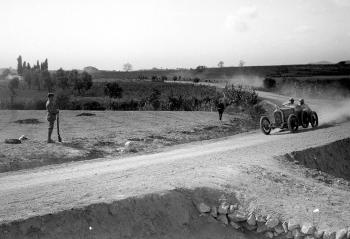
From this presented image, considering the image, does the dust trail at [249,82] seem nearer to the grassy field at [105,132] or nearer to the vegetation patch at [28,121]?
the grassy field at [105,132]

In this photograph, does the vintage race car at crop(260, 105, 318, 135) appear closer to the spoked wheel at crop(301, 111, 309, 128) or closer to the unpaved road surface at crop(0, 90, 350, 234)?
the spoked wheel at crop(301, 111, 309, 128)

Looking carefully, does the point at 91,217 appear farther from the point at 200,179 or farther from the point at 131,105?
the point at 131,105

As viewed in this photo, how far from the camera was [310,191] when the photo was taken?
11.4m

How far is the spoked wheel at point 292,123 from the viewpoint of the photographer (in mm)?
21547

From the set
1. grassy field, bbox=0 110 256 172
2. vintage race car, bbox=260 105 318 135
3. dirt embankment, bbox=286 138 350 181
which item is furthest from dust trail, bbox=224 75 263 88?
dirt embankment, bbox=286 138 350 181

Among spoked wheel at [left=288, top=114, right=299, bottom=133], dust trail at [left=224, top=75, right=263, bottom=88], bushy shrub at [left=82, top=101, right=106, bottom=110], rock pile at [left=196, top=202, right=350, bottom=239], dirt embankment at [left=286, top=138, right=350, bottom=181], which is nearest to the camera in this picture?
rock pile at [left=196, top=202, right=350, bottom=239]

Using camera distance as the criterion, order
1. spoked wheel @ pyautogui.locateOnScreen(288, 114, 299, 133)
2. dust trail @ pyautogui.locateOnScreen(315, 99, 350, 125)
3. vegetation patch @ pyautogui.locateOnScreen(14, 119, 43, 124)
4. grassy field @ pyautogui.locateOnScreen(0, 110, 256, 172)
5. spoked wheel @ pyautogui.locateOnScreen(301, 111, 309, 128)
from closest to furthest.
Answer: grassy field @ pyautogui.locateOnScreen(0, 110, 256, 172) < spoked wheel @ pyautogui.locateOnScreen(288, 114, 299, 133) < spoked wheel @ pyautogui.locateOnScreen(301, 111, 309, 128) < vegetation patch @ pyautogui.locateOnScreen(14, 119, 43, 124) < dust trail @ pyautogui.locateOnScreen(315, 99, 350, 125)

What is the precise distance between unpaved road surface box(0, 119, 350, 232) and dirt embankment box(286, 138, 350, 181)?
4.67ft

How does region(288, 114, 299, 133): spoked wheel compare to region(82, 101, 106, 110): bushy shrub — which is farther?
region(82, 101, 106, 110): bushy shrub

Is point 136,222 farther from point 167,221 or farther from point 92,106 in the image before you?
point 92,106

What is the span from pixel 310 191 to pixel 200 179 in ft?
9.71

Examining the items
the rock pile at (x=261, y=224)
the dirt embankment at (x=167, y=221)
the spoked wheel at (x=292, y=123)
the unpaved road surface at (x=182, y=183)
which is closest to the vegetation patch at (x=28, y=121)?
the unpaved road surface at (x=182, y=183)

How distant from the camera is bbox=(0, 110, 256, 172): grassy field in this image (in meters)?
15.8

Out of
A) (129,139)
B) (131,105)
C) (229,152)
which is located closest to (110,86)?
(131,105)
